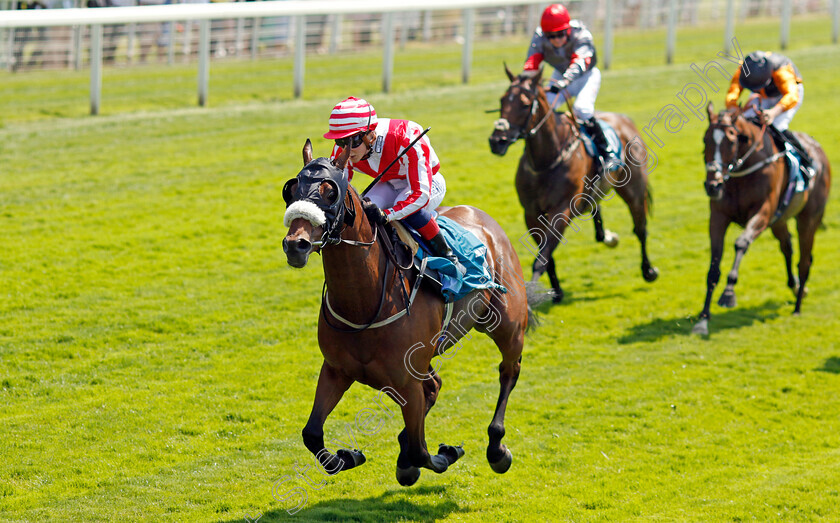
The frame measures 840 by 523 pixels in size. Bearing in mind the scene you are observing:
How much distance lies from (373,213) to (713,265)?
197 inches

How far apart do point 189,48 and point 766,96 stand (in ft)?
32.2

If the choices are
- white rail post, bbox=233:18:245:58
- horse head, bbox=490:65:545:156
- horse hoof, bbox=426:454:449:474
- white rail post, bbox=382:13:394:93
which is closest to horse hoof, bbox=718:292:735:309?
horse head, bbox=490:65:545:156

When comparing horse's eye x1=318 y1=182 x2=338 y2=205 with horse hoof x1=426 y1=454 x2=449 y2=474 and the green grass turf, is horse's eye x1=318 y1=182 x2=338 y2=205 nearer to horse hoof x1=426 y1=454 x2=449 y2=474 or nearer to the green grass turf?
horse hoof x1=426 y1=454 x2=449 y2=474

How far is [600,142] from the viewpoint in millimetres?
9547

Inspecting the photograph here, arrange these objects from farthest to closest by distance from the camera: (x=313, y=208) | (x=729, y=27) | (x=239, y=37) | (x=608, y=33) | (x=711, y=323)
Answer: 1. (x=729, y=27)
2. (x=608, y=33)
3. (x=239, y=37)
4. (x=711, y=323)
5. (x=313, y=208)

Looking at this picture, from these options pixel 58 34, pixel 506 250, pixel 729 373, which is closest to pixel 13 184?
pixel 58 34

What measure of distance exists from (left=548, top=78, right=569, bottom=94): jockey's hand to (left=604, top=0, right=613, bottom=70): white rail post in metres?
9.48

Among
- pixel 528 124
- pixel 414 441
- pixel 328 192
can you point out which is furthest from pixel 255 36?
pixel 328 192

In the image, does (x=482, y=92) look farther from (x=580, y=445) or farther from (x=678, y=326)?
(x=580, y=445)

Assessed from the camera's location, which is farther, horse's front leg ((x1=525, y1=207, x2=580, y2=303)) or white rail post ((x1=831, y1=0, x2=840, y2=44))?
white rail post ((x1=831, y1=0, x2=840, y2=44))

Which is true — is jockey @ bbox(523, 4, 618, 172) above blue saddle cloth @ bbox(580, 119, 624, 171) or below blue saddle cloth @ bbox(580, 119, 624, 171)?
above

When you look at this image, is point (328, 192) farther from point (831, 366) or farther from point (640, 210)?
point (640, 210)

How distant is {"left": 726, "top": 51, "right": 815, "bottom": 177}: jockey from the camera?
923cm

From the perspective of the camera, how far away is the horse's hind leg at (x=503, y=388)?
5.75 metres
